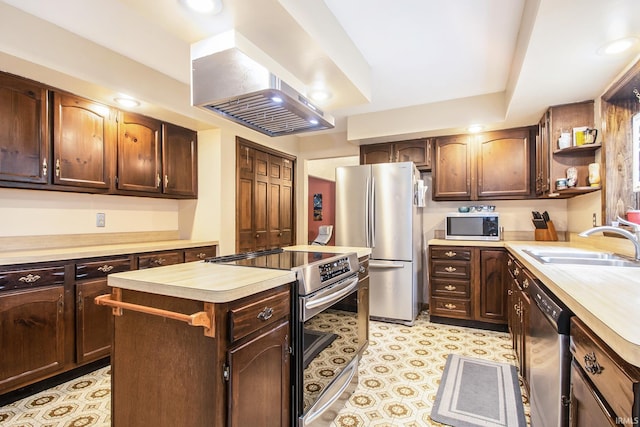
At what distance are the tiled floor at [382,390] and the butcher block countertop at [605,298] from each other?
3.31 feet

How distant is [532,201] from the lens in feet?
12.0

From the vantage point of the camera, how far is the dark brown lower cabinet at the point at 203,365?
3.68ft

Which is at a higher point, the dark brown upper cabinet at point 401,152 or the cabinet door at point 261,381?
Result: the dark brown upper cabinet at point 401,152

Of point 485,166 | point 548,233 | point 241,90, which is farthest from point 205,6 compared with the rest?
point 548,233

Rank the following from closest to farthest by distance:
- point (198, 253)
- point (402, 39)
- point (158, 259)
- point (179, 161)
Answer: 1. point (402, 39)
2. point (158, 259)
3. point (198, 253)
4. point (179, 161)

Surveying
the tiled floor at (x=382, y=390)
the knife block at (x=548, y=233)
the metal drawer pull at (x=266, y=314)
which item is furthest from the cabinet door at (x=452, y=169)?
the metal drawer pull at (x=266, y=314)

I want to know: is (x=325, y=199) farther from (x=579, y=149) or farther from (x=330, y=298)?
(x=330, y=298)

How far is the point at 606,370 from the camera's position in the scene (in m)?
0.85

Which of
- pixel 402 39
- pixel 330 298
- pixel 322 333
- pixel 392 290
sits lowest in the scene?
pixel 392 290

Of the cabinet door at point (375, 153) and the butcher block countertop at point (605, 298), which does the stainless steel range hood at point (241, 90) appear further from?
the cabinet door at point (375, 153)

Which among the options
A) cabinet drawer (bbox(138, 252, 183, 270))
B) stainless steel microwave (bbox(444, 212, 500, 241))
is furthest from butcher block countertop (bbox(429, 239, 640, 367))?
cabinet drawer (bbox(138, 252, 183, 270))

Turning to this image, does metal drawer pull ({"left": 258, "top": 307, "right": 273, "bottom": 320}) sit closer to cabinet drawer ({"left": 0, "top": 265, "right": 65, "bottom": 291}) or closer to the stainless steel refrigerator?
cabinet drawer ({"left": 0, "top": 265, "right": 65, "bottom": 291})

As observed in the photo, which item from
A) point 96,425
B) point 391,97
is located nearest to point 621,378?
point 96,425

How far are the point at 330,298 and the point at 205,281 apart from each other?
0.72 meters
